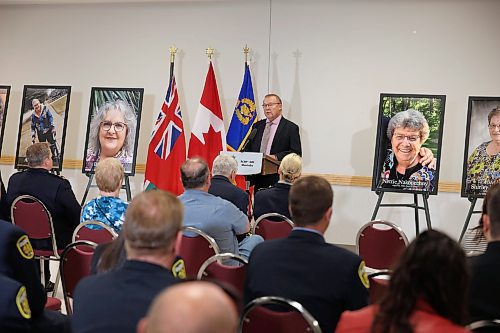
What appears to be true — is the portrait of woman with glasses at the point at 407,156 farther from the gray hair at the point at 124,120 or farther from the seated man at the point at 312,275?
the seated man at the point at 312,275

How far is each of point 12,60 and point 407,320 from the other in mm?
8333

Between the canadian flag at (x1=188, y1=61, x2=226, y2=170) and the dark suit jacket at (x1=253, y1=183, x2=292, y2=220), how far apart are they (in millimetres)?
2677

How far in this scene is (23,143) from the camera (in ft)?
25.8

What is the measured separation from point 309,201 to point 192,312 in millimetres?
1515

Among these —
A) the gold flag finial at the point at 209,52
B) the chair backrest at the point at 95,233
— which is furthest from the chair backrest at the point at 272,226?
the gold flag finial at the point at 209,52

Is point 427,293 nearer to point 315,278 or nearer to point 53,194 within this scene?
point 315,278

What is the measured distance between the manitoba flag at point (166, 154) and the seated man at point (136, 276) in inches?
209

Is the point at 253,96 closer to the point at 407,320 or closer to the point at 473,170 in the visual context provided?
the point at 473,170

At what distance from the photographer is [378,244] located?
4.00 meters

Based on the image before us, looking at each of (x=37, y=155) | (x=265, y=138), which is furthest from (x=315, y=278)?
(x=265, y=138)

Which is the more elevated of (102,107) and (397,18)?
(397,18)

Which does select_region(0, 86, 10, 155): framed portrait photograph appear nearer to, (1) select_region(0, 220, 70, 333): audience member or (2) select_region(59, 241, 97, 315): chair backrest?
(2) select_region(59, 241, 97, 315): chair backrest

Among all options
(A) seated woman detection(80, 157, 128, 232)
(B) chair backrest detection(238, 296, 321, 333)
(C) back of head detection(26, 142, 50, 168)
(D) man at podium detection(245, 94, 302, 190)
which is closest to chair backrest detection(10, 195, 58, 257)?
(C) back of head detection(26, 142, 50, 168)

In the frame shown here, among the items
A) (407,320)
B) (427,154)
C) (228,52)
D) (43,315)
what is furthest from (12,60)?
(407,320)
